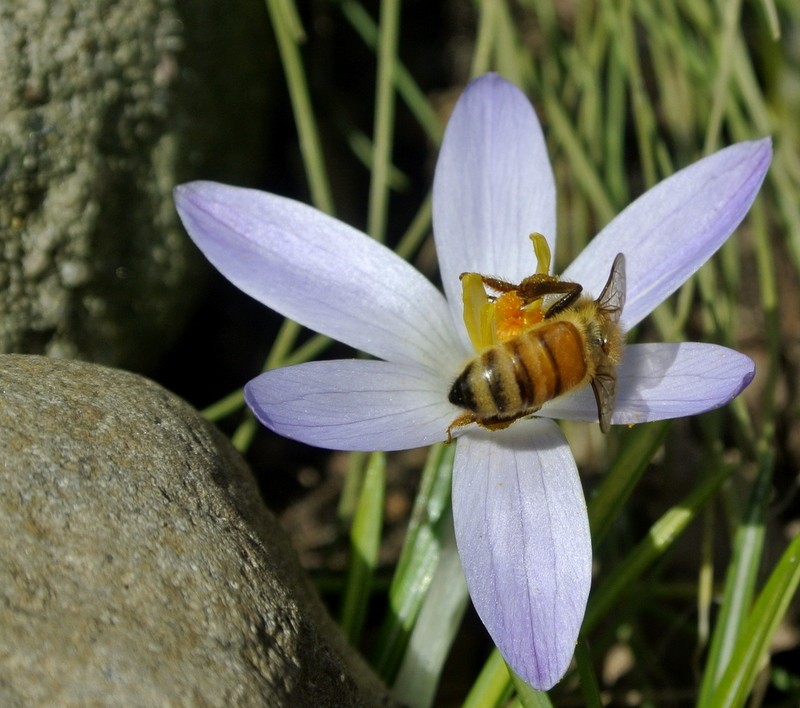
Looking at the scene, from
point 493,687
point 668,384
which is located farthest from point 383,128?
point 493,687

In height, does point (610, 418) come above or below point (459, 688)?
above

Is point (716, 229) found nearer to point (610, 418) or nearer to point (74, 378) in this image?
point (610, 418)

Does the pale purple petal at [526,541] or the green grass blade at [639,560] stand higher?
the pale purple petal at [526,541]

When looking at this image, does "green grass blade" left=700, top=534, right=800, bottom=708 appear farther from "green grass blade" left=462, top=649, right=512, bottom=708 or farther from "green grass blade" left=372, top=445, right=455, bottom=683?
"green grass blade" left=372, top=445, right=455, bottom=683

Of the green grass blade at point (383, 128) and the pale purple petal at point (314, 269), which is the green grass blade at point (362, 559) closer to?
the pale purple petal at point (314, 269)

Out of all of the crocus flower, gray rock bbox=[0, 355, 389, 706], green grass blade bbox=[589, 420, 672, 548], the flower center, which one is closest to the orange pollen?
the flower center

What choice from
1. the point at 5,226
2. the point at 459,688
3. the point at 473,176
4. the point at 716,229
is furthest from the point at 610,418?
the point at 5,226

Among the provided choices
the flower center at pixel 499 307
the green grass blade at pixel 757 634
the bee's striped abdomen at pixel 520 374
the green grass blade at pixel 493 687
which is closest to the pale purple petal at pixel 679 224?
the flower center at pixel 499 307
